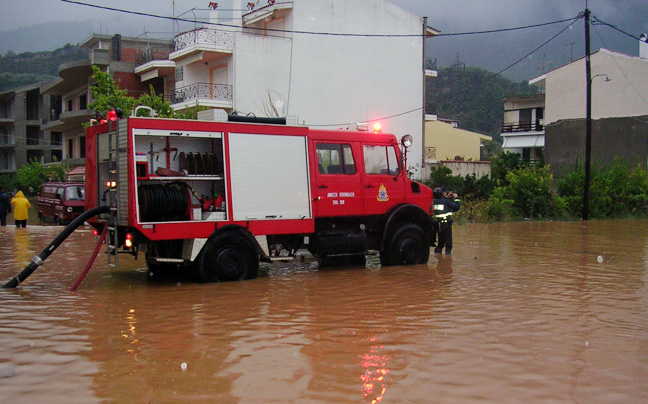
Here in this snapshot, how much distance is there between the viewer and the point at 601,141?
38.3 meters

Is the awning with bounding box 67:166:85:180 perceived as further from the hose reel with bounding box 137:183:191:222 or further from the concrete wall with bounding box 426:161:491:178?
the hose reel with bounding box 137:183:191:222

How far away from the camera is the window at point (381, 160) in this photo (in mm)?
12336

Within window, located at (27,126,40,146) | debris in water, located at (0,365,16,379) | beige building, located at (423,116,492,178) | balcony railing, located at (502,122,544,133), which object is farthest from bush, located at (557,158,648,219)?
window, located at (27,126,40,146)

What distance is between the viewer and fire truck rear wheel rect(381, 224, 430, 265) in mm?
12695

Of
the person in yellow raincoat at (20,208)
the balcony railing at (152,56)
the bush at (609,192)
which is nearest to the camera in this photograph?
the person in yellow raincoat at (20,208)

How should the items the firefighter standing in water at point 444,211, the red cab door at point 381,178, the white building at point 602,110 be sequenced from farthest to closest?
the white building at point 602,110 → the firefighter standing in water at point 444,211 → the red cab door at point 381,178

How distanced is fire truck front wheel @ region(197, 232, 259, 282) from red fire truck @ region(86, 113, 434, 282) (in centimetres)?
2

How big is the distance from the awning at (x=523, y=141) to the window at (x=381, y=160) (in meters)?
43.0

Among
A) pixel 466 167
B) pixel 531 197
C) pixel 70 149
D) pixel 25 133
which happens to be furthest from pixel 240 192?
pixel 25 133

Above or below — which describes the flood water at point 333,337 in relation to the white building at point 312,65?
below

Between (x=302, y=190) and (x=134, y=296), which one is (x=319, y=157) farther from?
(x=134, y=296)

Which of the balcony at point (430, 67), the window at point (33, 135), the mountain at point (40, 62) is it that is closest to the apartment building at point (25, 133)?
the window at point (33, 135)

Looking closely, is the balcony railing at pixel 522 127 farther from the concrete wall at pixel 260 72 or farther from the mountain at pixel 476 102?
the concrete wall at pixel 260 72

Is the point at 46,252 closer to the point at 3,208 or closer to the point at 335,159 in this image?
the point at 335,159
